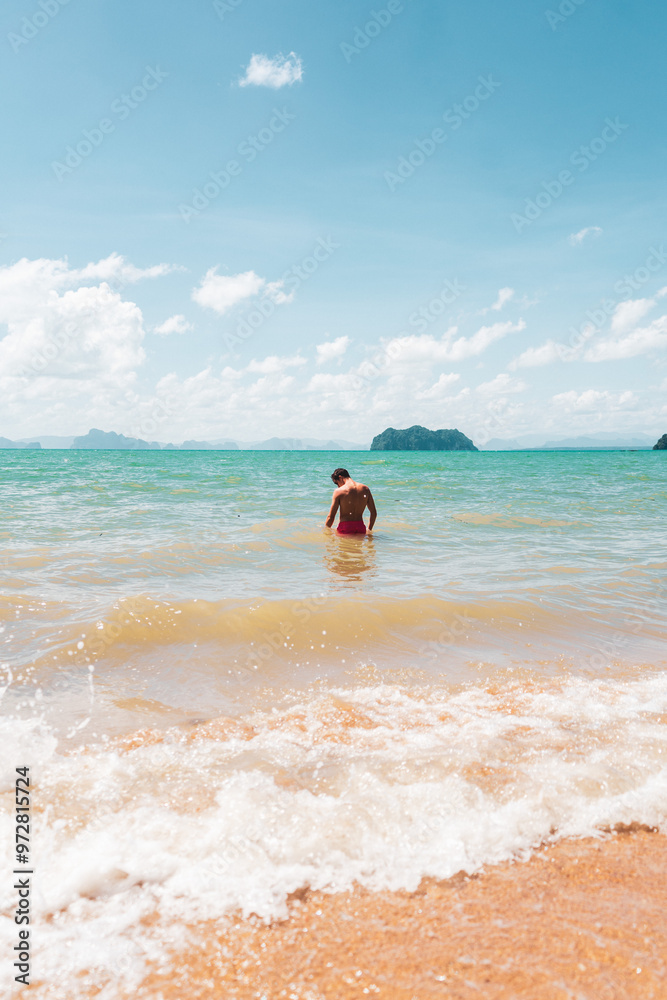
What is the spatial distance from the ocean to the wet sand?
86 mm

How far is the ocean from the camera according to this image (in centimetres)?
243

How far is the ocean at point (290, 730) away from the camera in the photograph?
2.43 metres

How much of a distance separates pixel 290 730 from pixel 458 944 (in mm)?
2007

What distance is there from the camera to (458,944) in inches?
82.4

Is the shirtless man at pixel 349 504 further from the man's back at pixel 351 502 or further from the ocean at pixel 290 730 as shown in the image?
the ocean at pixel 290 730

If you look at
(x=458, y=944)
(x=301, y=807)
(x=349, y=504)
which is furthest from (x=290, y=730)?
(x=349, y=504)

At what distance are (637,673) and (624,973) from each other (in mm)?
3750

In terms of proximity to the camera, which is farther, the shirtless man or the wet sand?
the shirtless man

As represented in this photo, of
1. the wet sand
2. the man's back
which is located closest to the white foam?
the wet sand

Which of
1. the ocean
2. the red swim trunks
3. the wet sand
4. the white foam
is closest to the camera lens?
the wet sand

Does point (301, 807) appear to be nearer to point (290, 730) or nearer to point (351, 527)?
point (290, 730)

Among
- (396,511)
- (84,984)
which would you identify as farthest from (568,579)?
(396,511)

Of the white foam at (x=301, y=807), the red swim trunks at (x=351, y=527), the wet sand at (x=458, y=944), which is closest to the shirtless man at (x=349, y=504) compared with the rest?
the red swim trunks at (x=351, y=527)

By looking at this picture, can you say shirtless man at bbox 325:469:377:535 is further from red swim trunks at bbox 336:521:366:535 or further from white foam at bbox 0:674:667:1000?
white foam at bbox 0:674:667:1000
